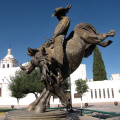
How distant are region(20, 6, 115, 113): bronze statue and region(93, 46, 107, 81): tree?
1513 inches

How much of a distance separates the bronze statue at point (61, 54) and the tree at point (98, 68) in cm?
3842

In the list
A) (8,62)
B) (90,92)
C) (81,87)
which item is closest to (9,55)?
(8,62)

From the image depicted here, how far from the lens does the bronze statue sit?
3885mm

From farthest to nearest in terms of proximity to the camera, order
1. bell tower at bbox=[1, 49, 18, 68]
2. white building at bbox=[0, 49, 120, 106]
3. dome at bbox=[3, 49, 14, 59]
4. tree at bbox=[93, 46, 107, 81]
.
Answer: dome at bbox=[3, 49, 14, 59] < bell tower at bbox=[1, 49, 18, 68] < tree at bbox=[93, 46, 107, 81] < white building at bbox=[0, 49, 120, 106]

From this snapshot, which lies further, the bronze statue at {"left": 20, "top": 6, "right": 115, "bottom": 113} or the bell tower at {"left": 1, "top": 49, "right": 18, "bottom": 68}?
the bell tower at {"left": 1, "top": 49, "right": 18, "bottom": 68}

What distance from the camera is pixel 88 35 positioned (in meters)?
4.96

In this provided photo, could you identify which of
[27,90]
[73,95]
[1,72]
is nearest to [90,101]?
[73,95]

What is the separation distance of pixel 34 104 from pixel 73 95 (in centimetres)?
3112

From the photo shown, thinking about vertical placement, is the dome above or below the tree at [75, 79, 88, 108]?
above

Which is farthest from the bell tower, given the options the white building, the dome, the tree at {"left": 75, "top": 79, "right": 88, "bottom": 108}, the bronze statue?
the bronze statue

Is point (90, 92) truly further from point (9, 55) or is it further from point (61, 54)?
point (9, 55)

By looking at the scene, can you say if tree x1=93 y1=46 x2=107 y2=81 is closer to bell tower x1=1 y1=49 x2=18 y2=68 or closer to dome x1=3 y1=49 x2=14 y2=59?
bell tower x1=1 y1=49 x2=18 y2=68

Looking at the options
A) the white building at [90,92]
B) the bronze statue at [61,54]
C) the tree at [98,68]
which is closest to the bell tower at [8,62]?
the white building at [90,92]

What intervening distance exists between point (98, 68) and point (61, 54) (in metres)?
40.7
